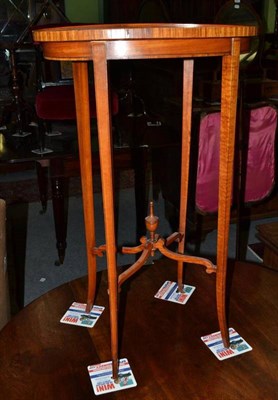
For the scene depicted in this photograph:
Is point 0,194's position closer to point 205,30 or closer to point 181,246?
point 181,246

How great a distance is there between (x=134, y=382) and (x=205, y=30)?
0.67 metres

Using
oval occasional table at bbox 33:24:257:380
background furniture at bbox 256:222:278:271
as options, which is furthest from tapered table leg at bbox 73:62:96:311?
background furniture at bbox 256:222:278:271

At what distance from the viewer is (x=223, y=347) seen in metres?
1.01

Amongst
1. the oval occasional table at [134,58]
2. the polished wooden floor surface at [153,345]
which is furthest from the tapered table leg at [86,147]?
the polished wooden floor surface at [153,345]

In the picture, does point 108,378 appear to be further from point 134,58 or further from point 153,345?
point 134,58

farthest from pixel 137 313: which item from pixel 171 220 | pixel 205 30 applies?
pixel 171 220

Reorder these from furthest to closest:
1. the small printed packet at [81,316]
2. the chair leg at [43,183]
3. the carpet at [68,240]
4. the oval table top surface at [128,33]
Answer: the chair leg at [43,183]
the carpet at [68,240]
the small printed packet at [81,316]
the oval table top surface at [128,33]

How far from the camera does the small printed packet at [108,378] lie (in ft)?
3.00

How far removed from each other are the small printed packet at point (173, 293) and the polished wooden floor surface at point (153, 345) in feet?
0.05

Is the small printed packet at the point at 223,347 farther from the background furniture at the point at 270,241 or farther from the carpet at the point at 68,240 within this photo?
the carpet at the point at 68,240

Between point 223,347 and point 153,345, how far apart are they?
152 mm

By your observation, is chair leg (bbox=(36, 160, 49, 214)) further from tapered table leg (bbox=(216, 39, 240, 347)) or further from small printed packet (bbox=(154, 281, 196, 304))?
tapered table leg (bbox=(216, 39, 240, 347))

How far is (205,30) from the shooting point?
0.77 metres

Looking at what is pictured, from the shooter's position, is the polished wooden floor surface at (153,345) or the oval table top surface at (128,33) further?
the polished wooden floor surface at (153,345)
